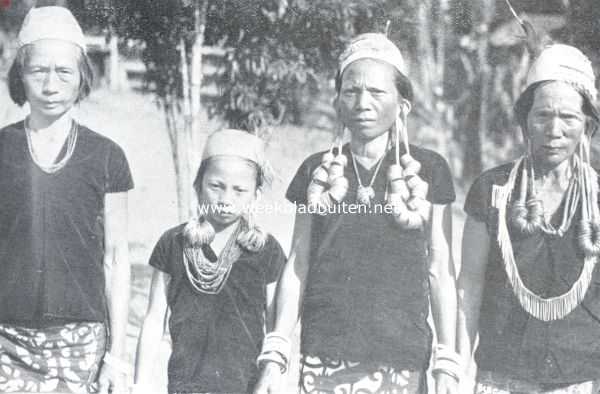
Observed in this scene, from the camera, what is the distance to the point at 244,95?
473cm

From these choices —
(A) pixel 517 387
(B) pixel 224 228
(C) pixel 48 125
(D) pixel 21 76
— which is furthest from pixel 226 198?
(A) pixel 517 387

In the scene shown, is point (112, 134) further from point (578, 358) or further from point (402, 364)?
point (578, 358)

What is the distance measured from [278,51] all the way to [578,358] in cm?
216

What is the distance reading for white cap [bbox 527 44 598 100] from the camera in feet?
14.7

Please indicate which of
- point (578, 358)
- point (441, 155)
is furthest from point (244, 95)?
point (578, 358)

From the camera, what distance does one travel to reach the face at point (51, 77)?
4.63 metres

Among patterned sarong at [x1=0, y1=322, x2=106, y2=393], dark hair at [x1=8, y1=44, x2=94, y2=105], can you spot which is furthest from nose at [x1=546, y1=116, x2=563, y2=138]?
patterned sarong at [x1=0, y1=322, x2=106, y2=393]

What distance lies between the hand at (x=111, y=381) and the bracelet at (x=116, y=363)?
0.04ft

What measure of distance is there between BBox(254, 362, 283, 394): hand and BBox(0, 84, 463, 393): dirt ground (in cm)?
16

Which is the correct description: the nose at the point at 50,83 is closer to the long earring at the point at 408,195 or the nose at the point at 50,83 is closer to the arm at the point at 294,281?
the arm at the point at 294,281

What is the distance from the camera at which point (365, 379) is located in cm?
442

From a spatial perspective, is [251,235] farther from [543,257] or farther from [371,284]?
[543,257]

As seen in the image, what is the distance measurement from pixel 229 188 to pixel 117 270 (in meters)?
0.72

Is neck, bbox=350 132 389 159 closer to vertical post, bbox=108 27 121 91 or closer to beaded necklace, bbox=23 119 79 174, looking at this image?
vertical post, bbox=108 27 121 91
